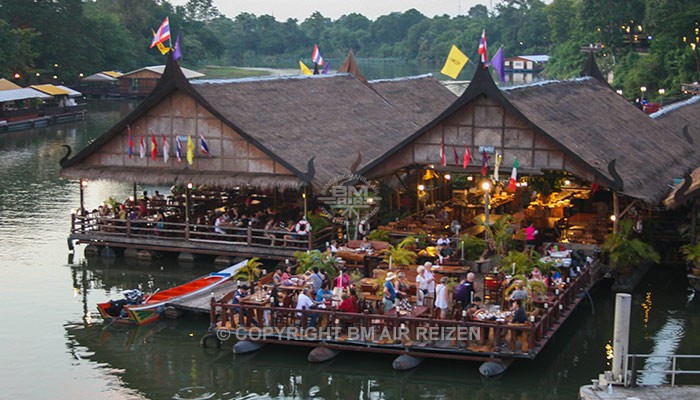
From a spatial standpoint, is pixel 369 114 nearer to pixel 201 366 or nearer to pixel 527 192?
pixel 527 192

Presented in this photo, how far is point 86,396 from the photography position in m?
22.3

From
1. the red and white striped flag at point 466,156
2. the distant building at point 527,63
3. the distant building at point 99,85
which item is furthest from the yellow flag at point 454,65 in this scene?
the distant building at point 527,63

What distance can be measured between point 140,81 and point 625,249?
79898 millimetres

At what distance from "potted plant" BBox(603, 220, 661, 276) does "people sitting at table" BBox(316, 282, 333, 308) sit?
9.58m

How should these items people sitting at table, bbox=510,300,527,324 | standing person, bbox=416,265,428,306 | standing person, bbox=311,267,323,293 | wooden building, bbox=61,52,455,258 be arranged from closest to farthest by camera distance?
people sitting at table, bbox=510,300,527,324 → standing person, bbox=416,265,428,306 → standing person, bbox=311,267,323,293 → wooden building, bbox=61,52,455,258

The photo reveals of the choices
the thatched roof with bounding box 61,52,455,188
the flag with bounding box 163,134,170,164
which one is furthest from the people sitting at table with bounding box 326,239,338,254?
the flag with bounding box 163,134,170,164

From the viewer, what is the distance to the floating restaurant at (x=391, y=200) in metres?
23.9

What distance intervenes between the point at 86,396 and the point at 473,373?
8.76 m

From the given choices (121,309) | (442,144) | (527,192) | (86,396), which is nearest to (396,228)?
(442,144)

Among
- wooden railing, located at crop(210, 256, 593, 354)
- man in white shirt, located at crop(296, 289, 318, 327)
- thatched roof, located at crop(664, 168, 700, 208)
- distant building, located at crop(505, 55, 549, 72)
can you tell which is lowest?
wooden railing, located at crop(210, 256, 593, 354)

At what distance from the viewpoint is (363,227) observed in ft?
109

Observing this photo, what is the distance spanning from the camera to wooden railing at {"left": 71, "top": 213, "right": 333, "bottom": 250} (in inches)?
1278

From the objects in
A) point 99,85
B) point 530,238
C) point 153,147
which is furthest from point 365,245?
point 99,85

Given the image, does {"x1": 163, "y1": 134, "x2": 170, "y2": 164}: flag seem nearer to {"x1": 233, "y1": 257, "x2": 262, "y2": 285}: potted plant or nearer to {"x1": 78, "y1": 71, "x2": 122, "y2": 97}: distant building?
{"x1": 233, "y1": 257, "x2": 262, "y2": 285}: potted plant
